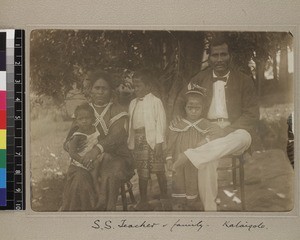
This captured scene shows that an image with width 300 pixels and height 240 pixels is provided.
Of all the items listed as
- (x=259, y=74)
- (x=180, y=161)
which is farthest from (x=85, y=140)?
(x=259, y=74)

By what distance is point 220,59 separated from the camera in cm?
133

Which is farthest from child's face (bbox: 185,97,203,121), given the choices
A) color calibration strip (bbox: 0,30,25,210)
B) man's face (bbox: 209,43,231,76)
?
color calibration strip (bbox: 0,30,25,210)

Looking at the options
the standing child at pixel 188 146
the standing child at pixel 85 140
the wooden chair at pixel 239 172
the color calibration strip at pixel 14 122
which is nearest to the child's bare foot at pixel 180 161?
the standing child at pixel 188 146

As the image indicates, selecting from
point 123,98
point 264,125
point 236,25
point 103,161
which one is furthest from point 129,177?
point 236,25

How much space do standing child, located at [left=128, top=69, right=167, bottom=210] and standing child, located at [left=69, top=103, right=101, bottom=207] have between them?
0.42ft

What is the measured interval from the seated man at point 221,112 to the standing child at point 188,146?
12 mm

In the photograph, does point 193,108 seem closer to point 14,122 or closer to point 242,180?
point 242,180

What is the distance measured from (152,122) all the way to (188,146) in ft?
0.48

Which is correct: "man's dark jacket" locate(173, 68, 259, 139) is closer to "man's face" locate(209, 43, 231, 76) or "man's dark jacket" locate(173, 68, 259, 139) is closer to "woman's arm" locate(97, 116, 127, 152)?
"man's face" locate(209, 43, 231, 76)

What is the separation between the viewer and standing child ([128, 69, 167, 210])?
4.33 feet

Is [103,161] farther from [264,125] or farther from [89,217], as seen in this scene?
[264,125]

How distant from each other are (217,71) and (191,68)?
9cm

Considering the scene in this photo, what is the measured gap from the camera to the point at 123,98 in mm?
1322
